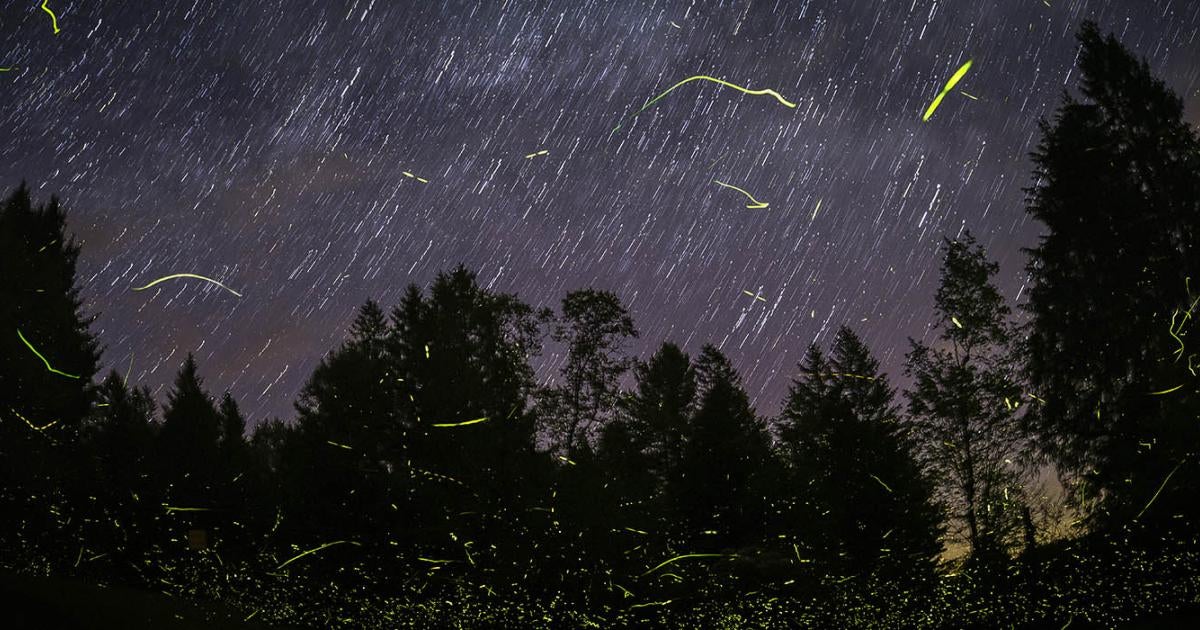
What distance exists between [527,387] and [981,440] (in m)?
15.4

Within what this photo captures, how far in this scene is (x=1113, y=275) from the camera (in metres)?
18.9

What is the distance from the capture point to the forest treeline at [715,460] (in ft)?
57.7

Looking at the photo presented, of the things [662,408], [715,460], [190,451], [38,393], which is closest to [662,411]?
[662,408]

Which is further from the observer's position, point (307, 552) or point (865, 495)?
point (865, 495)

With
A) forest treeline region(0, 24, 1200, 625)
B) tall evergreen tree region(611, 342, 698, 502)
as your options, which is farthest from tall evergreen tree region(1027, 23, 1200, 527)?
tall evergreen tree region(611, 342, 698, 502)

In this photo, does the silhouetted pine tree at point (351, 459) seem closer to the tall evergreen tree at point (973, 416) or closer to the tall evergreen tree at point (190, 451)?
the tall evergreen tree at point (190, 451)

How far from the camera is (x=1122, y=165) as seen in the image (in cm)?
1931

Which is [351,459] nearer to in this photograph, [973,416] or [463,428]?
[463,428]

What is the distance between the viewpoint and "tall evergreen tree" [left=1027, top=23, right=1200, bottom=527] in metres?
17.1

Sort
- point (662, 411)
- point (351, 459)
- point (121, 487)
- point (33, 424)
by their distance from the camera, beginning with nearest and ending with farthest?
point (33, 424), point (351, 459), point (121, 487), point (662, 411)

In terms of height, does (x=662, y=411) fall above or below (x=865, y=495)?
above

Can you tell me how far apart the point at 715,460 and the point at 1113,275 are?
14.5m

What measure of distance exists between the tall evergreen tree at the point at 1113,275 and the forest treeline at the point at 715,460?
0.22ft

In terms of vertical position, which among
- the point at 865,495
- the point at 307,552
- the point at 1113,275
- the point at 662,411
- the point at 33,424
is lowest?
the point at 307,552
